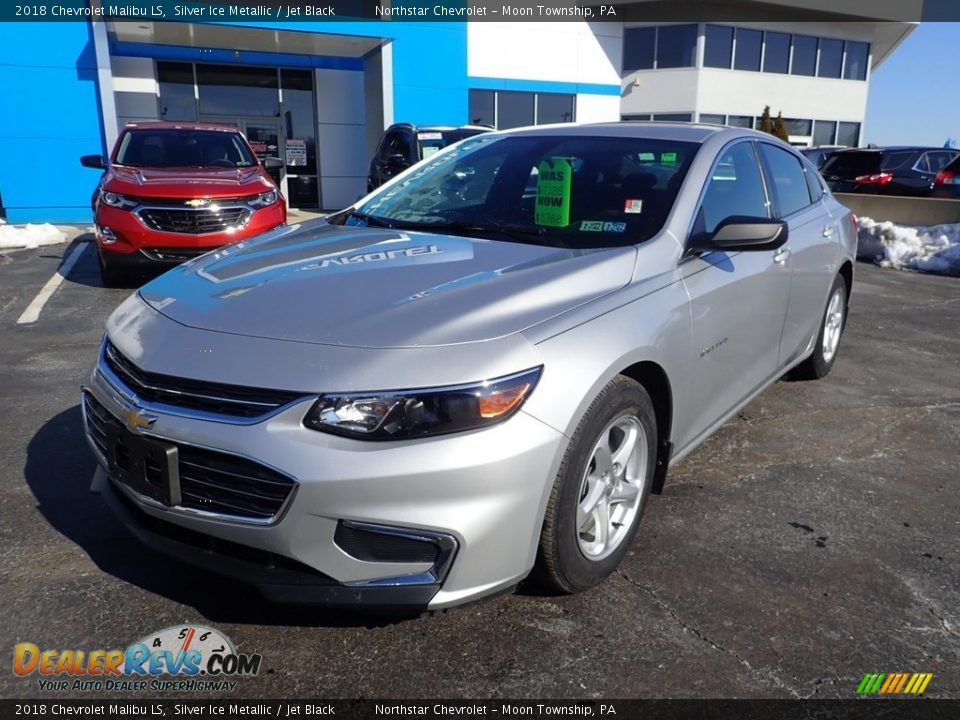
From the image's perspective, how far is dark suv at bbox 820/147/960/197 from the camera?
44.8ft

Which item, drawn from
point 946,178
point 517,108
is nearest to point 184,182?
point 946,178

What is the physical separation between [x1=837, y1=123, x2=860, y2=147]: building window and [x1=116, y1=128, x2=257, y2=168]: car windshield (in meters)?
28.3

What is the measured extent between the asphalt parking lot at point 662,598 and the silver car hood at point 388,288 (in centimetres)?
84

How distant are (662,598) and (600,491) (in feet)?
1.51

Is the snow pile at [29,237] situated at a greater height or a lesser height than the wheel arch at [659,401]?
lesser

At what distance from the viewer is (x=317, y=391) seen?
81.3 inches

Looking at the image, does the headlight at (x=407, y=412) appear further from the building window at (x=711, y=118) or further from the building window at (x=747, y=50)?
the building window at (x=747, y=50)

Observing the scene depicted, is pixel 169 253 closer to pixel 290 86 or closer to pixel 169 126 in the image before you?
pixel 169 126

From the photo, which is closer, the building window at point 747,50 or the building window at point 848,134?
the building window at point 747,50

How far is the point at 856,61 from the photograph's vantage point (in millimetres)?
30016

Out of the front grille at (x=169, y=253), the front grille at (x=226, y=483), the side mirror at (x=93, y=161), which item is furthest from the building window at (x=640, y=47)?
the front grille at (x=226, y=483)

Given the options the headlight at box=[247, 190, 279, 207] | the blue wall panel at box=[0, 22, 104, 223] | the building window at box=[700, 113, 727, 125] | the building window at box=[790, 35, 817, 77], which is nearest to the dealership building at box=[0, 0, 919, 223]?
the blue wall panel at box=[0, 22, 104, 223]

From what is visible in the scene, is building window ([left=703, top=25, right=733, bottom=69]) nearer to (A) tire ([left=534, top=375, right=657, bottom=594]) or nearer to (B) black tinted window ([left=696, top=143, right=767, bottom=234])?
(B) black tinted window ([left=696, top=143, right=767, bottom=234])

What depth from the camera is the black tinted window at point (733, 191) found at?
330 centimetres
